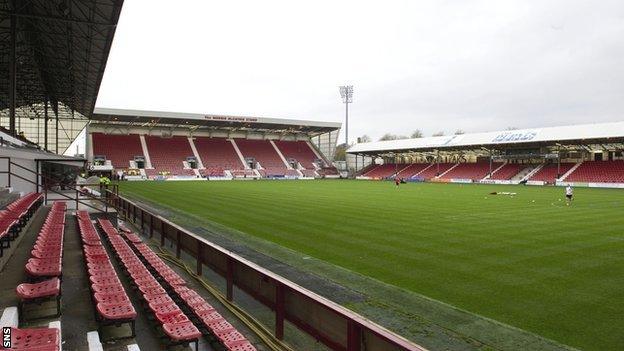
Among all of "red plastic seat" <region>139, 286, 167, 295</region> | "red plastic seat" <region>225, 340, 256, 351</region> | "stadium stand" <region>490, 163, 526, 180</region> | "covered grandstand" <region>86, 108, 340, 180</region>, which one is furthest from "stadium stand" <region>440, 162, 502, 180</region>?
"red plastic seat" <region>225, 340, 256, 351</region>

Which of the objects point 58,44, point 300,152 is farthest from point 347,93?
point 58,44

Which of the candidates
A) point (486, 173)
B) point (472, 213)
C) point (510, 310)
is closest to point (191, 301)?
point (510, 310)

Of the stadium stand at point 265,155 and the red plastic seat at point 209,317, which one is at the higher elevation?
the stadium stand at point 265,155

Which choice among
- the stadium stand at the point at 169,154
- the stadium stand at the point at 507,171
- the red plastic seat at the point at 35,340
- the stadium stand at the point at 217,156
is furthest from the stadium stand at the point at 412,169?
the red plastic seat at the point at 35,340

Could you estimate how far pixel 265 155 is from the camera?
255ft

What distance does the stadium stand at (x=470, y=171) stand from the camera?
57891 mm

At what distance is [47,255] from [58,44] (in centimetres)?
1889

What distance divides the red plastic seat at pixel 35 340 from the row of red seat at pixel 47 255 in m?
2.38

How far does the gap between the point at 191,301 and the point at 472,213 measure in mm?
16960

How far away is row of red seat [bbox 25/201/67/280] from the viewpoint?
22.1 feet

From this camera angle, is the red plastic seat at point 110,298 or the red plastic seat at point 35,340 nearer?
the red plastic seat at point 35,340

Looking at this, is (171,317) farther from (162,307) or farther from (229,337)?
(229,337)

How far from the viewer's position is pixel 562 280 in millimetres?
9109

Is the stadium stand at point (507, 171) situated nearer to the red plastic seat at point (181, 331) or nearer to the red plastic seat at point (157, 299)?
the red plastic seat at point (157, 299)
